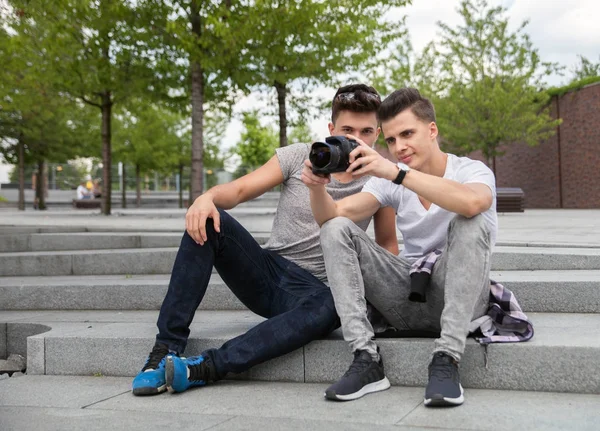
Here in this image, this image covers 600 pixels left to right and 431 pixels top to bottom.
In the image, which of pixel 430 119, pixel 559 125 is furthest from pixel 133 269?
pixel 559 125

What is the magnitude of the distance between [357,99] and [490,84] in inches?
973

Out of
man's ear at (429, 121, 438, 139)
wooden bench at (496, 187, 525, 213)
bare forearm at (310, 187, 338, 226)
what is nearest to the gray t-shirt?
bare forearm at (310, 187, 338, 226)

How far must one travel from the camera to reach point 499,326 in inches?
134

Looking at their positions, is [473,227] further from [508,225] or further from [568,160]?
[568,160]

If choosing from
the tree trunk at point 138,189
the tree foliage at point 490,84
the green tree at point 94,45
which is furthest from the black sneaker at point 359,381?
the tree trunk at point 138,189

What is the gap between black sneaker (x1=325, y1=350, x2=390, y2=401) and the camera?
312cm

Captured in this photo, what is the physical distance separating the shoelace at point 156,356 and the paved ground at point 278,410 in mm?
157

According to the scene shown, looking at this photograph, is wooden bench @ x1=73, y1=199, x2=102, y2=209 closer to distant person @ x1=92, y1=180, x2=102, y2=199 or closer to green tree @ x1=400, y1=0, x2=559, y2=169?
distant person @ x1=92, y1=180, x2=102, y2=199

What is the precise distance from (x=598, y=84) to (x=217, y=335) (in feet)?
81.5

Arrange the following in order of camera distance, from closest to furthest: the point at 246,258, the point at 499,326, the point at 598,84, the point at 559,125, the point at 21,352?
the point at 499,326, the point at 246,258, the point at 21,352, the point at 598,84, the point at 559,125

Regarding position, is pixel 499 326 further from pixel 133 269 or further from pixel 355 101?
pixel 133 269

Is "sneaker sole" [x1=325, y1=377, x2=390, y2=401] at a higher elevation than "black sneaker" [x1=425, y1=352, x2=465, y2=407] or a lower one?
lower

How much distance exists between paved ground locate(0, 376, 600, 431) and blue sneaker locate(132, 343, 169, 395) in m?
0.04

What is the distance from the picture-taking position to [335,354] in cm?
355
